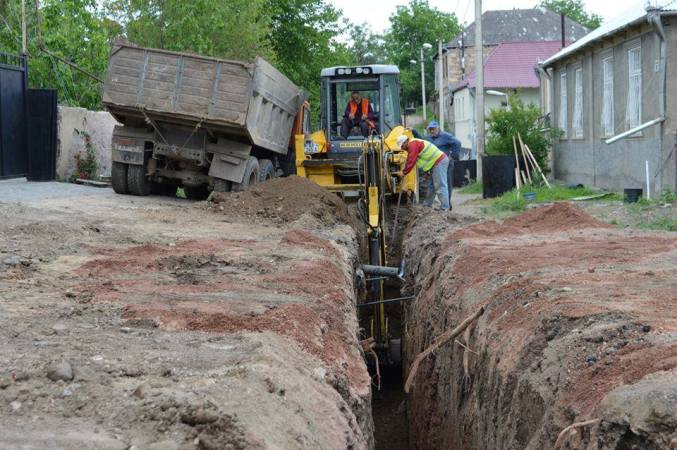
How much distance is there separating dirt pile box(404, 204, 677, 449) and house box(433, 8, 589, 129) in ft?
174

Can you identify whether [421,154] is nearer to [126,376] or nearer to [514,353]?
[514,353]

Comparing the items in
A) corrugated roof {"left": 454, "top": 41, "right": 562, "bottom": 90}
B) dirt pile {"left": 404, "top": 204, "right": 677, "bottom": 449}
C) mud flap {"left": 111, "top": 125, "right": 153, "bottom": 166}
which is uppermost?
corrugated roof {"left": 454, "top": 41, "right": 562, "bottom": 90}

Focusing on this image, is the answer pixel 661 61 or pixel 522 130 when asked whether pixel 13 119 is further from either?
pixel 522 130

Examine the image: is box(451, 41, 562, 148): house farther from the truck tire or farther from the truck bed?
the truck bed

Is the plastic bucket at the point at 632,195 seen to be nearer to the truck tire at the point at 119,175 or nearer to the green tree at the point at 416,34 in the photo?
the truck tire at the point at 119,175

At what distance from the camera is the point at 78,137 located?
2181 cm

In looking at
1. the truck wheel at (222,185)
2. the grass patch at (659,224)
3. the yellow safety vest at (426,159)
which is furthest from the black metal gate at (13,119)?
the grass patch at (659,224)

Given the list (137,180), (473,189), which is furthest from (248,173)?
(473,189)

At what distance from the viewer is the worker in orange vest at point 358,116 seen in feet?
58.8

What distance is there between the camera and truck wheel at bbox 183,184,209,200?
62.4 ft

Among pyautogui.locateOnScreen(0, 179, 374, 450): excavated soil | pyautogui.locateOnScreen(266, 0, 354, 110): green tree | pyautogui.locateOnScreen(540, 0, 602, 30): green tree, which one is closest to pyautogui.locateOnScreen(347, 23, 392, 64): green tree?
pyautogui.locateOnScreen(540, 0, 602, 30): green tree

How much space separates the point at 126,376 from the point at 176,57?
41.2 ft

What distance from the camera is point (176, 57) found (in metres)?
16.6

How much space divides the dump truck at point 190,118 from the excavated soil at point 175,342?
4760 millimetres
